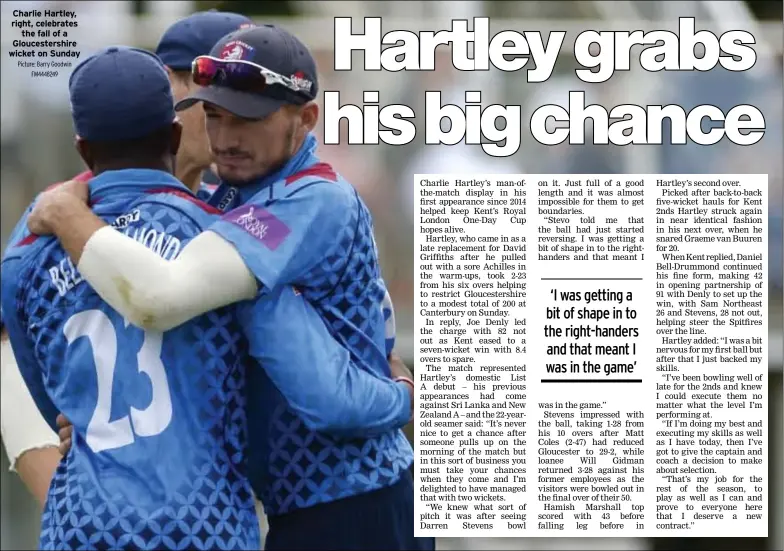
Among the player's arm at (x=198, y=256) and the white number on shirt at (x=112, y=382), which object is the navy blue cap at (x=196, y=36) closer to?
the player's arm at (x=198, y=256)

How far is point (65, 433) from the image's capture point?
2.15 meters

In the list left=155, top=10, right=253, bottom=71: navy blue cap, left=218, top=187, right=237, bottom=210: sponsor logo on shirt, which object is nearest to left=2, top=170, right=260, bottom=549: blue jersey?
left=218, top=187, right=237, bottom=210: sponsor logo on shirt

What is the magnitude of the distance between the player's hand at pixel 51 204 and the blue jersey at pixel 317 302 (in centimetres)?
24

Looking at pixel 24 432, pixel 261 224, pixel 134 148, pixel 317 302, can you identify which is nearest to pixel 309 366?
pixel 317 302

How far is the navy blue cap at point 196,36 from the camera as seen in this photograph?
2.55 m

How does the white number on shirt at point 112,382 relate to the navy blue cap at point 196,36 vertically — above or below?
below

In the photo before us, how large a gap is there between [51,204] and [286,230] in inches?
14.8

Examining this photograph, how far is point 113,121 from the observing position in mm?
2020

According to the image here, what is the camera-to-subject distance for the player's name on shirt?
2.00 meters

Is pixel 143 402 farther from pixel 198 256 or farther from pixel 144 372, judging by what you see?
pixel 198 256

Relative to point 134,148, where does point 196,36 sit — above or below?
above

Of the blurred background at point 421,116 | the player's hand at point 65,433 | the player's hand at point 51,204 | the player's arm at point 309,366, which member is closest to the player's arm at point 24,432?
the player's hand at point 65,433

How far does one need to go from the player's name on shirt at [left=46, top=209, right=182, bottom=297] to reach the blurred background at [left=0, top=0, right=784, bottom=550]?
132 cm

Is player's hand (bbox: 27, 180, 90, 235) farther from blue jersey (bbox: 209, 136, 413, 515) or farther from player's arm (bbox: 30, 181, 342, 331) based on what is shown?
blue jersey (bbox: 209, 136, 413, 515)
